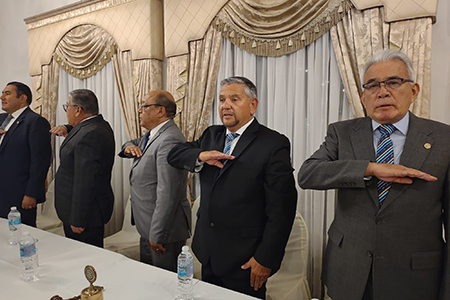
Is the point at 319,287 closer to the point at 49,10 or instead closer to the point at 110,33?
the point at 110,33

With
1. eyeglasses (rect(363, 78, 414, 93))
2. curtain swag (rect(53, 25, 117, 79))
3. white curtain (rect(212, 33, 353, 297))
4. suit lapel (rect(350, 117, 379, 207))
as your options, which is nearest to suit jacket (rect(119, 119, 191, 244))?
white curtain (rect(212, 33, 353, 297))

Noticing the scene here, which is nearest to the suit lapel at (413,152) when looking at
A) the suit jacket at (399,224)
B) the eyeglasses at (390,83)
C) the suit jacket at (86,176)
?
the suit jacket at (399,224)

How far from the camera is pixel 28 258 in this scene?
1517 mm

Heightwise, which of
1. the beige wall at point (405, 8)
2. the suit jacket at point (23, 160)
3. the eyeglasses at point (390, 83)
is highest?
the beige wall at point (405, 8)

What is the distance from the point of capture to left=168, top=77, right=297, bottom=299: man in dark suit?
165 centimetres

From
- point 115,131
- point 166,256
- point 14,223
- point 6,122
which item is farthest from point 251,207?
point 6,122

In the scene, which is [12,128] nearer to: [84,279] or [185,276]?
[84,279]

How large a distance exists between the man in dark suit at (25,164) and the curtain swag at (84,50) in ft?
3.93

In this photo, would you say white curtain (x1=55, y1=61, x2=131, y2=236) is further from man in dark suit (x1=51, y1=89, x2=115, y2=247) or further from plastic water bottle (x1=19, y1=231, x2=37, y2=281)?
plastic water bottle (x1=19, y1=231, x2=37, y2=281)

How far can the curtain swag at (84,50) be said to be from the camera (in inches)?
153

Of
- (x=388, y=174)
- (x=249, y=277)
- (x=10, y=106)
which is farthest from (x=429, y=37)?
(x=10, y=106)

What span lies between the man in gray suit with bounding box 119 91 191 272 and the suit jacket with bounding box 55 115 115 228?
210mm

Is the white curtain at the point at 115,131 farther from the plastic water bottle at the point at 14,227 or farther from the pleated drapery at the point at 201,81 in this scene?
the plastic water bottle at the point at 14,227

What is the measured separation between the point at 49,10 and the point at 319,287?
16.7ft
